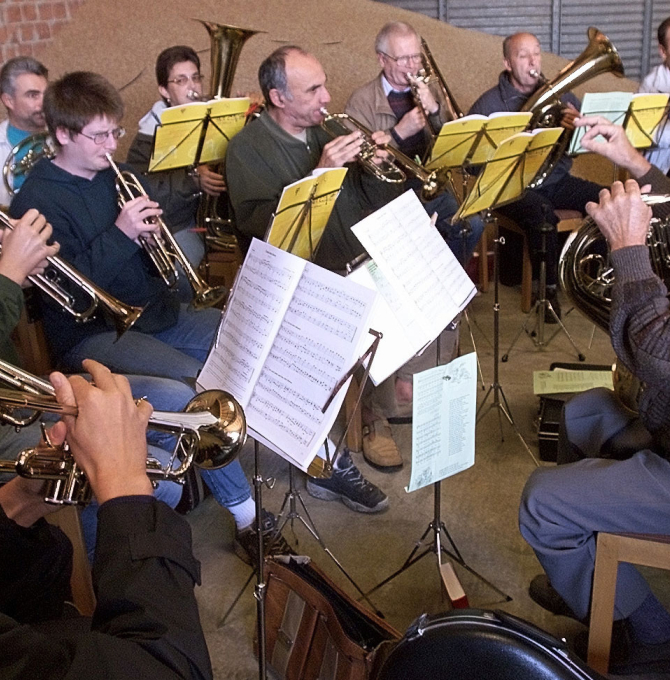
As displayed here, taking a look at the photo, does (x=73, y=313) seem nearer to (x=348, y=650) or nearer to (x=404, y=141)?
(x=348, y=650)

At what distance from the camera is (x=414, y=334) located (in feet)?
6.39

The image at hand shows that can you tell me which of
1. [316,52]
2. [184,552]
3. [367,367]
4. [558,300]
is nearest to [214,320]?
[367,367]

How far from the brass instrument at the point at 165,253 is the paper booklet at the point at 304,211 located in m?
0.53

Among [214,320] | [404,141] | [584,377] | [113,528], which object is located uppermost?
[404,141]

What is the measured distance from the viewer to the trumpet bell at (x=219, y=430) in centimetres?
155

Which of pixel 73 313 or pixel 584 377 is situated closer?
pixel 73 313

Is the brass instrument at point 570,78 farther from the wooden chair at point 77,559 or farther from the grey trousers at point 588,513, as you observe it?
the wooden chair at point 77,559

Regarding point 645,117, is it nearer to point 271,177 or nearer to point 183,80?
point 271,177

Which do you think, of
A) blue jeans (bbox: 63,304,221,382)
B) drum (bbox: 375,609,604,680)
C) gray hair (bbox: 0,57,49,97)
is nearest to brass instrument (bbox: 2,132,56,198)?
gray hair (bbox: 0,57,49,97)

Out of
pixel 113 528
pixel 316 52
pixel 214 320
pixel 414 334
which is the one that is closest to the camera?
pixel 113 528

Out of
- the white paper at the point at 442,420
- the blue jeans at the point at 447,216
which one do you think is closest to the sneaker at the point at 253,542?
the white paper at the point at 442,420

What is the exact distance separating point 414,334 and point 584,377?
5.39 ft

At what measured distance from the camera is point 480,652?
57.1 inches

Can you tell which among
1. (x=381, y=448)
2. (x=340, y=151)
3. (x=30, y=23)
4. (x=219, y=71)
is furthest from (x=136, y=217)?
(x=30, y=23)
